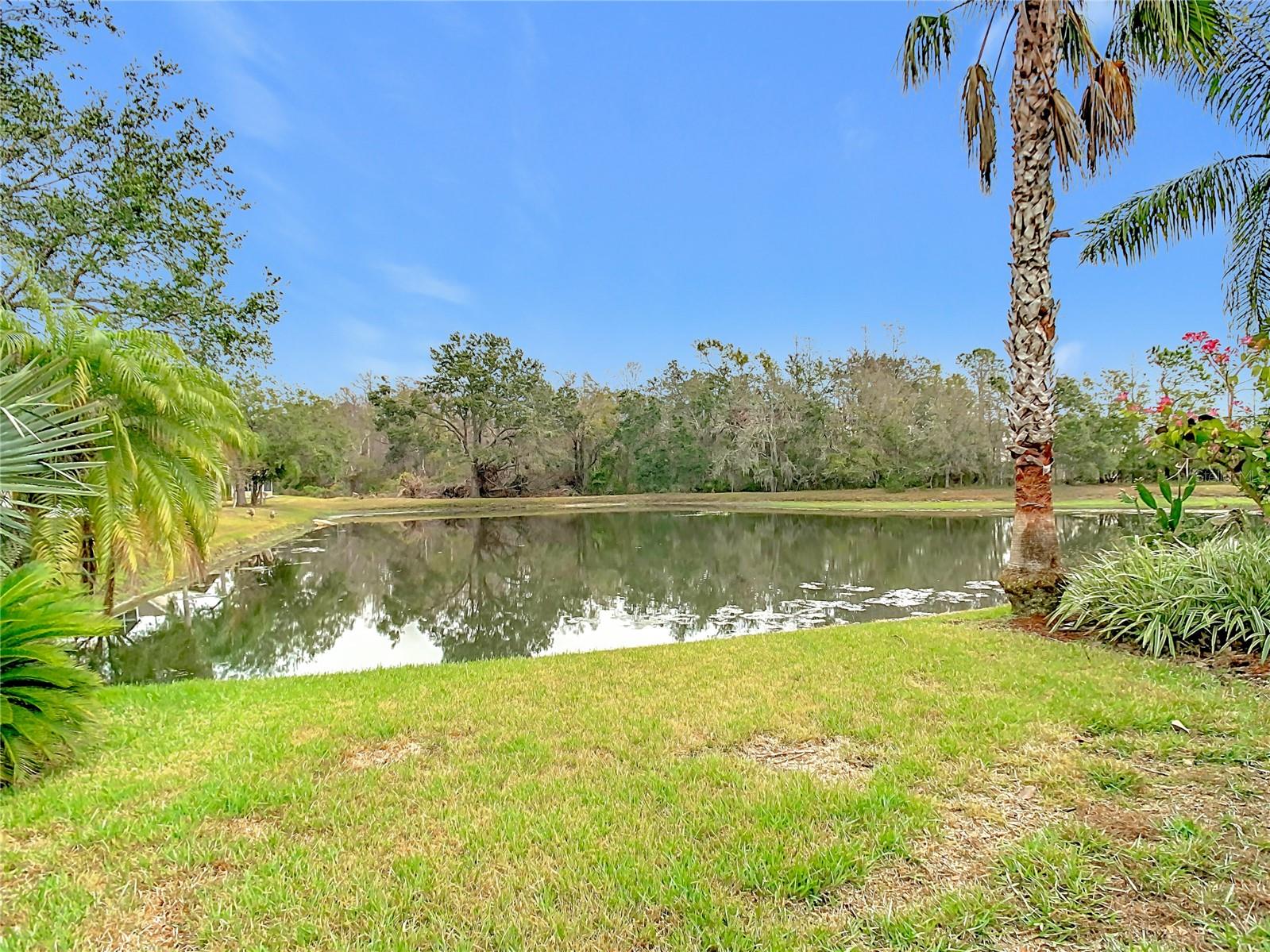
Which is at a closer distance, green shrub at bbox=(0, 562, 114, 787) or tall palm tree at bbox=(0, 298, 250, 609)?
green shrub at bbox=(0, 562, 114, 787)

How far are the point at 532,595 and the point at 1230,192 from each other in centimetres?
1067

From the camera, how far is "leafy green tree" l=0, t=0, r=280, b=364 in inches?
327

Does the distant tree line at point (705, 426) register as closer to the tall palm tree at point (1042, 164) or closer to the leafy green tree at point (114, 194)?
the leafy green tree at point (114, 194)

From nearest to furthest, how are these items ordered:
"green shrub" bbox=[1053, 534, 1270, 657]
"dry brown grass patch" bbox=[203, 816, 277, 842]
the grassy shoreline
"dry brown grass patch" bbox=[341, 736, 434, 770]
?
"dry brown grass patch" bbox=[203, 816, 277, 842] < "dry brown grass patch" bbox=[341, 736, 434, 770] < "green shrub" bbox=[1053, 534, 1270, 657] < the grassy shoreline

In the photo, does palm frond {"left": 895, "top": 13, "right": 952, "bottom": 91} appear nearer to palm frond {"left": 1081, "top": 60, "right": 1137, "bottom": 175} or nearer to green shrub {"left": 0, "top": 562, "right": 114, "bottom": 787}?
palm frond {"left": 1081, "top": 60, "right": 1137, "bottom": 175}

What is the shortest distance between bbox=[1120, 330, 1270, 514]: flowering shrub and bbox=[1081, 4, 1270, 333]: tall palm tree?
76 centimetres

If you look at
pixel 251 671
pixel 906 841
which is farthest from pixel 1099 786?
pixel 251 671

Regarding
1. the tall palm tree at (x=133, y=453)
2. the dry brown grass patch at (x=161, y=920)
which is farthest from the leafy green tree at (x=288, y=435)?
the dry brown grass patch at (x=161, y=920)

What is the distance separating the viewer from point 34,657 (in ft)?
8.97

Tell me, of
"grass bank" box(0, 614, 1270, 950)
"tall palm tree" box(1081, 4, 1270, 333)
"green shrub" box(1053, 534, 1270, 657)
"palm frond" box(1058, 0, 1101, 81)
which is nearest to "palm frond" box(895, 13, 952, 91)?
"palm frond" box(1058, 0, 1101, 81)

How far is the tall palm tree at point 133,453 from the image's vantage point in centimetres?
556

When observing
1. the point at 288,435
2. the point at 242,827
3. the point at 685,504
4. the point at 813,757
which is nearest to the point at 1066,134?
the point at 813,757

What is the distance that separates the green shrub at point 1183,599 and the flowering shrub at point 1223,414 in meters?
0.52

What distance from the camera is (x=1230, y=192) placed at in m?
6.41
